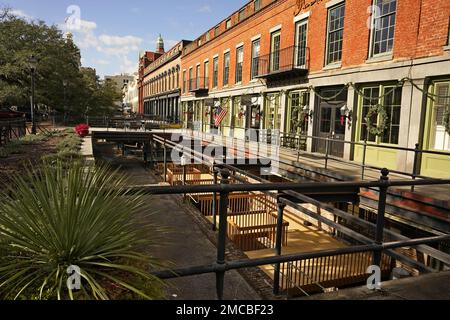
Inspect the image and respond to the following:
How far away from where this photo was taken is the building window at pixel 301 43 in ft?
59.5

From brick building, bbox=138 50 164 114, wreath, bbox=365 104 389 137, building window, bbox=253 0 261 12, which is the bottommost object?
wreath, bbox=365 104 389 137

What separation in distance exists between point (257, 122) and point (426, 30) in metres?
12.8

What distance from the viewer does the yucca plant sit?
6.79ft

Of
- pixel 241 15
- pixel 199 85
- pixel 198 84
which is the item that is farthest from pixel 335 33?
pixel 198 84

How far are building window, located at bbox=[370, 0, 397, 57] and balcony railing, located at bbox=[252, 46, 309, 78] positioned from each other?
4.27 meters

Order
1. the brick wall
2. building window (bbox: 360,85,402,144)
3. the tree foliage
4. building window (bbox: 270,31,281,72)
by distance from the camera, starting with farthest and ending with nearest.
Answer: the tree foliage
building window (bbox: 270,31,281,72)
building window (bbox: 360,85,402,144)
the brick wall

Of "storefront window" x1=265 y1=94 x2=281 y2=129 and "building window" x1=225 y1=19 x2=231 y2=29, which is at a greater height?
"building window" x1=225 y1=19 x2=231 y2=29

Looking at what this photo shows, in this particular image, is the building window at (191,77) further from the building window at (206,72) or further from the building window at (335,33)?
the building window at (335,33)

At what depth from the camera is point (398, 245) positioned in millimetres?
3127

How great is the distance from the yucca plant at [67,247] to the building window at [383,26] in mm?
13394

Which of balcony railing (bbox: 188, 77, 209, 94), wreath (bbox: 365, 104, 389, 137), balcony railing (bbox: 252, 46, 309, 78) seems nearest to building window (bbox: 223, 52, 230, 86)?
balcony railing (bbox: 188, 77, 209, 94)

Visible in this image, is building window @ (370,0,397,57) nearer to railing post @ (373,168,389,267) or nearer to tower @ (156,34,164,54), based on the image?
railing post @ (373,168,389,267)

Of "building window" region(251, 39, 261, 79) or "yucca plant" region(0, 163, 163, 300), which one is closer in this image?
"yucca plant" region(0, 163, 163, 300)
